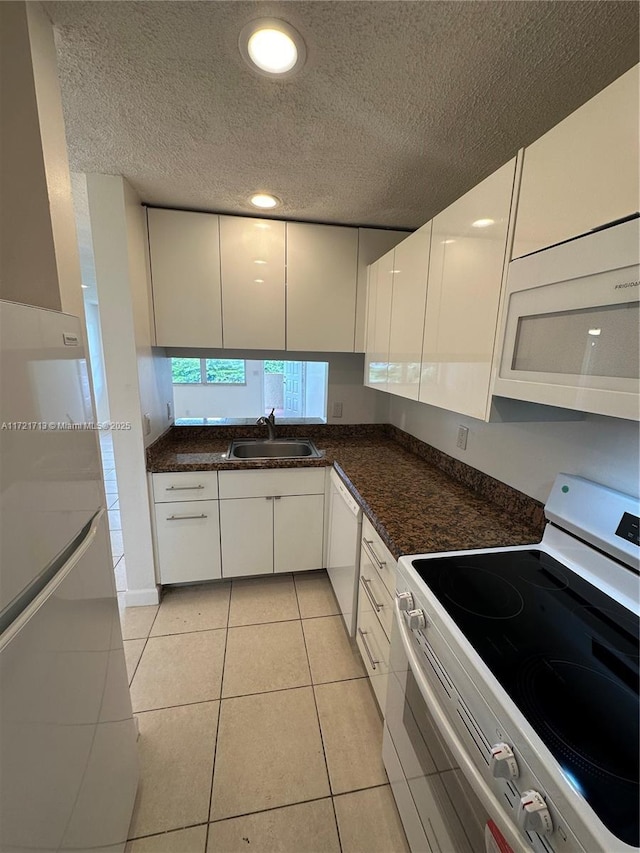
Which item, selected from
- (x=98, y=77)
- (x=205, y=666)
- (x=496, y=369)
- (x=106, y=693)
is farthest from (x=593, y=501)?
(x=98, y=77)

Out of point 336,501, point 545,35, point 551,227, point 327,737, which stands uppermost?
point 545,35

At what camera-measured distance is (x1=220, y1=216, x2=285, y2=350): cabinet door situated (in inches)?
80.5

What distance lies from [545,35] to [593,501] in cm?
129

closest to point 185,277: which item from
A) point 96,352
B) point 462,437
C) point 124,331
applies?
point 124,331

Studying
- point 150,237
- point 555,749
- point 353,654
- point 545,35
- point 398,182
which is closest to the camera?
point 555,749

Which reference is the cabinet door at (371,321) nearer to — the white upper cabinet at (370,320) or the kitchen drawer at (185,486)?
the white upper cabinet at (370,320)

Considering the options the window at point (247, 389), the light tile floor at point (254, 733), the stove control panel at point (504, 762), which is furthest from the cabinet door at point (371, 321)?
the stove control panel at point (504, 762)

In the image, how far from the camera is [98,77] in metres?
1.05

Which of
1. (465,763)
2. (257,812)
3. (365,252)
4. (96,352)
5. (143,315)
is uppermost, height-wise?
(365,252)

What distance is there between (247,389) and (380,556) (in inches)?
143

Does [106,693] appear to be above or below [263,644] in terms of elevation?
above

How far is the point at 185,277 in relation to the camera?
79.3 inches

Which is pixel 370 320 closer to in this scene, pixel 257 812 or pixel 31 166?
pixel 31 166

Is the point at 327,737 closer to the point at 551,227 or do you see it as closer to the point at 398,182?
the point at 551,227
